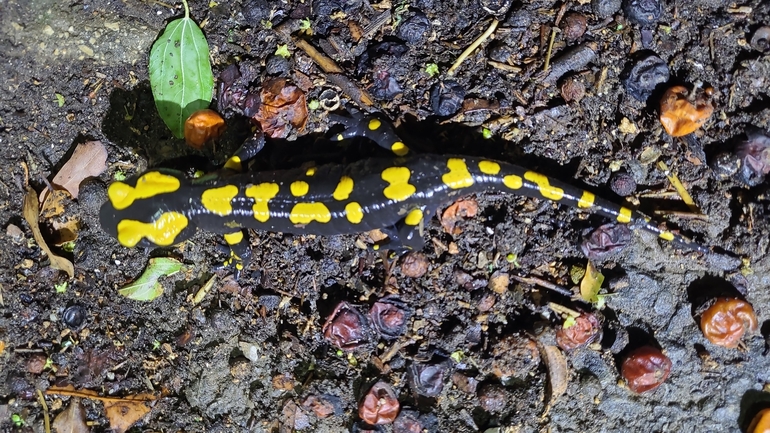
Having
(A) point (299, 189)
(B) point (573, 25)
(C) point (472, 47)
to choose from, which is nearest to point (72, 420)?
(A) point (299, 189)

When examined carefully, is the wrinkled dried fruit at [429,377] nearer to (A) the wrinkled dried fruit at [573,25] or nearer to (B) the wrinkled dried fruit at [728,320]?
(B) the wrinkled dried fruit at [728,320]

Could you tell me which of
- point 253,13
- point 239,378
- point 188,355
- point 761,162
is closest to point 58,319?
point 188,355

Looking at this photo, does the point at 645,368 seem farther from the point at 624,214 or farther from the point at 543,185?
the point at 543,185

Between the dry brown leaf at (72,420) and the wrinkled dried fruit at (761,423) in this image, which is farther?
the dry brown leaf at (72,420)

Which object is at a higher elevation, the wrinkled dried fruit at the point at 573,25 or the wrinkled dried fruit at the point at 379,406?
the wrinkled dried fruit at the point at 573,25

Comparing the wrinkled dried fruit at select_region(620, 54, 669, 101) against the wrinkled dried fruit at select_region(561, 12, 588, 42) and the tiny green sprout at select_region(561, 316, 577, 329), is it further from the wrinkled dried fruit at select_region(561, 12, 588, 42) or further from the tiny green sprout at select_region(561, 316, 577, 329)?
the tiny green sprout at select_region(561, 316, 577, 329)

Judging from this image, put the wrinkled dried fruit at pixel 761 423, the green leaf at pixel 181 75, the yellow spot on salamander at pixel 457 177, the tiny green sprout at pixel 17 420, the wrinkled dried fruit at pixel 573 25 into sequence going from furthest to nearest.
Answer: the tiny green sprout at pixel 17 420 → the green leaf at pixel 181 75 → the wrinkled dried fruit at pixel 573 25 → the wrinkled dried fruit at pixel 761 423 → the yellow spot on salamander at pixel 457 177

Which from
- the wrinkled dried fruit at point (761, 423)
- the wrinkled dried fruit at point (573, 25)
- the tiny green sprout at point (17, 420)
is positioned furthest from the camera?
the tiny green sprout at point (17, 420)

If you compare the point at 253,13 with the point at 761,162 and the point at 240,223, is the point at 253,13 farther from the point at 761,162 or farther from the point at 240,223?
the point at 761,162

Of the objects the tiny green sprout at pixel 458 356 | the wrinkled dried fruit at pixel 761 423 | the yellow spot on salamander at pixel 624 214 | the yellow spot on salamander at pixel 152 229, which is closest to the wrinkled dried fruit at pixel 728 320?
the wrinkled dried fruit at pixel 761 423
